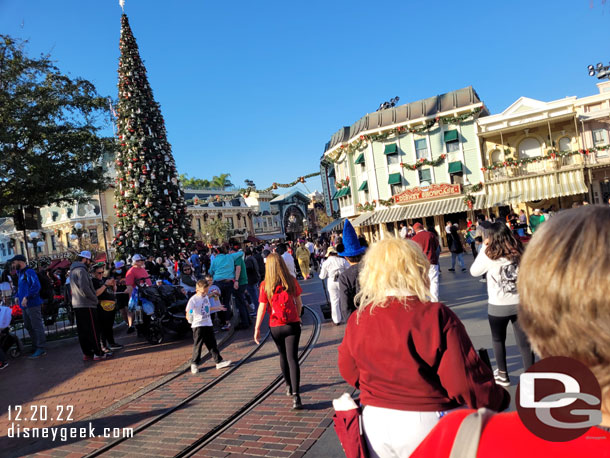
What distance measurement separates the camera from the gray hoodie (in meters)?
8.45

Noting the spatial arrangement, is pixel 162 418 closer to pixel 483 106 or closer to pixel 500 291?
pixel 500 291

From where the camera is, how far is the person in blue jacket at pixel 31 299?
905 centimetres

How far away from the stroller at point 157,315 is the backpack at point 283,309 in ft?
17.0

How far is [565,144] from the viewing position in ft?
87.9

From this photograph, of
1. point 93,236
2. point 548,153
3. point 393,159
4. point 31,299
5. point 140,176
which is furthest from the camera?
point 93,236

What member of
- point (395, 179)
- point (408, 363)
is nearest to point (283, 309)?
point (408, 363)

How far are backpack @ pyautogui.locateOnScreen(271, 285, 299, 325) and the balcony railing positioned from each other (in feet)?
83.8

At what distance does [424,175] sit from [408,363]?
29302 mm

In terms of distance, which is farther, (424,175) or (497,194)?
(424,175)

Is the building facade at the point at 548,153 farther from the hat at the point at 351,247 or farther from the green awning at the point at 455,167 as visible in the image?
the hat at the point at 351,247

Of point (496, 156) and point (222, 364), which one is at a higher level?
point (496, 156)

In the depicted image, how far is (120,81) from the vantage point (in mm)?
17422

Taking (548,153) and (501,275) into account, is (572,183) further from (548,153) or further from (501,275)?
(501,275)

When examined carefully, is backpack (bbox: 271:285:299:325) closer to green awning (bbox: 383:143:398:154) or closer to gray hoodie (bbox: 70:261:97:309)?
gray hoodie (bbox: 70:261:97:309)
